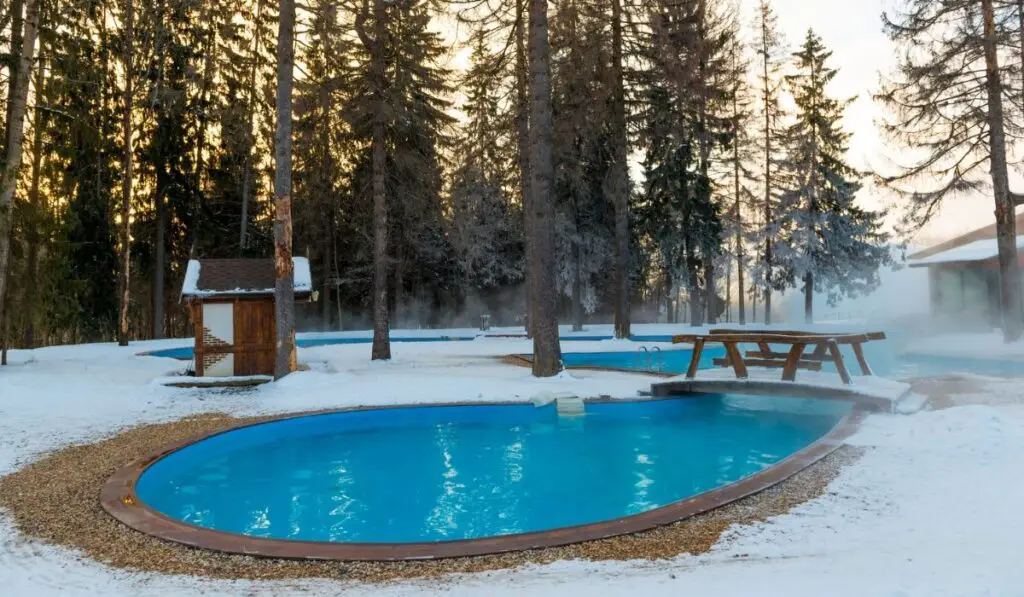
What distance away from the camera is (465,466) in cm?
788

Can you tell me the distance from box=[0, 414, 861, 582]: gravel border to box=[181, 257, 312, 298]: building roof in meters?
7.37

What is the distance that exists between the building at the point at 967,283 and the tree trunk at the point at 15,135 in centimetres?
3275

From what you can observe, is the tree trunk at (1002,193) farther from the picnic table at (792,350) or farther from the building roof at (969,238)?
the building roof at (969,238)

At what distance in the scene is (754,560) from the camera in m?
3.60

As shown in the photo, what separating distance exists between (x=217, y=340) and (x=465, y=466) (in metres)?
8.33

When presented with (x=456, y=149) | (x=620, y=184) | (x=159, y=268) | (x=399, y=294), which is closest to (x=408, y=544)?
(x=456, y=149)

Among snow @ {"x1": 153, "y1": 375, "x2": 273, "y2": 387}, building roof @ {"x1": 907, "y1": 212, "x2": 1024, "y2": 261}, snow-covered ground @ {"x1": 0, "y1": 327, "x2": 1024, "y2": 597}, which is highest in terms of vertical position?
building roof @ {"x1": 907, "y1": 212, "x2": 1024, "y2": 261}

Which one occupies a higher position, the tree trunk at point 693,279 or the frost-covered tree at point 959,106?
the frost-covered tree at point 959,106

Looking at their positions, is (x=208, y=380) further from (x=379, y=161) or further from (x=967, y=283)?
(x=967, y=283)

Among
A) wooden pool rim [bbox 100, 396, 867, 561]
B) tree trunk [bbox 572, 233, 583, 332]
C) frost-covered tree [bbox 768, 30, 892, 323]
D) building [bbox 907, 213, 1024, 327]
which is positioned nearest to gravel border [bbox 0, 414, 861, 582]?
wooden pool rim [bbox 100, 396, 867, 561]

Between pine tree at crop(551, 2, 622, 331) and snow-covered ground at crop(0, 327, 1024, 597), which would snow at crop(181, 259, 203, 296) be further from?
pine tree at crop(551, 2, 622, 331)

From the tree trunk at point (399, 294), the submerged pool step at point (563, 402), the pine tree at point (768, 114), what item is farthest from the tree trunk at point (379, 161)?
the pine tree at point (768, 114)

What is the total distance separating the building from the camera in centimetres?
2557

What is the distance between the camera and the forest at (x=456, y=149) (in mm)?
14125
